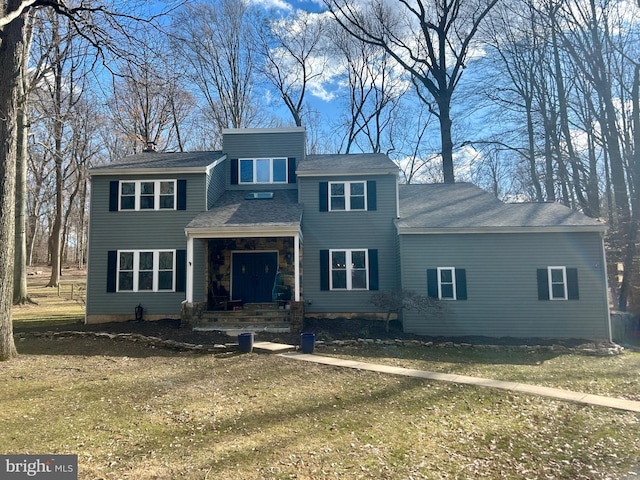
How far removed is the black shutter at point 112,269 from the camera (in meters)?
13.6

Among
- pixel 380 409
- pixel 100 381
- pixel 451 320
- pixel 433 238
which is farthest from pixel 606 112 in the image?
pixel 100 381

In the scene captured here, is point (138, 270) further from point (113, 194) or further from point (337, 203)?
point (337, 203)

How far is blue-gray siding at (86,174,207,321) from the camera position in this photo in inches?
533

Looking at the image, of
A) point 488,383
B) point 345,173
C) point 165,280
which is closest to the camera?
point 488,383

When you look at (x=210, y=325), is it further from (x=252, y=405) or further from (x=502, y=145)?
(x=502, y=145)

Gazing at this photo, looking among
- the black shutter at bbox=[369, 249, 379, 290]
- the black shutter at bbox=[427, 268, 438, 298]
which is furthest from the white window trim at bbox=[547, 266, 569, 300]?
the black shutter at bbox=[369, 249, 379, 290]

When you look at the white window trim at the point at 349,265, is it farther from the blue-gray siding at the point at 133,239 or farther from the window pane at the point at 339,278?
the blue-gray siding at the point at 133,239

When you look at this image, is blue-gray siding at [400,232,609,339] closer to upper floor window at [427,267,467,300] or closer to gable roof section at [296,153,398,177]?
upper floor window at [427,267,467,300]

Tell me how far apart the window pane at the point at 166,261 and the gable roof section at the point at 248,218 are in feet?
5.69

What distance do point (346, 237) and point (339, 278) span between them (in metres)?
1.50

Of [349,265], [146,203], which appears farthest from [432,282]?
[146,203]

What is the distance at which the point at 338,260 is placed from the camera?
14.0 metres

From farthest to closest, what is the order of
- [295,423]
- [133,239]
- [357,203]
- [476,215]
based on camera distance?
1. [357,203]
2. [133,239]
3. [476,215]
4. [295,423]

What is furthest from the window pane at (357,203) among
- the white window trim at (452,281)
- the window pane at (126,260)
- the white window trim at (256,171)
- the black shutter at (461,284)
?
the window pane at (126,260)
